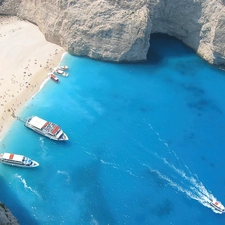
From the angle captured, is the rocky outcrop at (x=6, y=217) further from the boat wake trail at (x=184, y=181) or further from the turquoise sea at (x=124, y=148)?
the boat wake trail at (x=184, y=181)

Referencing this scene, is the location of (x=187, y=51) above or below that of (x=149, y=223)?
above

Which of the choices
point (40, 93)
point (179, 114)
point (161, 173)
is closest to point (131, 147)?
point (161, 173)

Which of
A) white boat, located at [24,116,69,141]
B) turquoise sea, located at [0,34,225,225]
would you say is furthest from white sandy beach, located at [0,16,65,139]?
white boat, located at [24,116,69,141]

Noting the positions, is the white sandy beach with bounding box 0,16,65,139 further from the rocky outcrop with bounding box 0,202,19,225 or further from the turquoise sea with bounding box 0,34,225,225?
the rocky outcrop with bounding box 0,202,19,225

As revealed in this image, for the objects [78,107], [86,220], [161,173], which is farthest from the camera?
[78,107]

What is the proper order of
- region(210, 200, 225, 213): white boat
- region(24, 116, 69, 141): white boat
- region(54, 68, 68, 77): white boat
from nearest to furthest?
region(210, 200, 225, 213): white boat
region(24, 116, 69, 141): white boat
region(54, 68, 68, 77): white boat

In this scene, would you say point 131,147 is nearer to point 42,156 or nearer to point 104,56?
point 42,156

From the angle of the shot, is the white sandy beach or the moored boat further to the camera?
the moored boat
